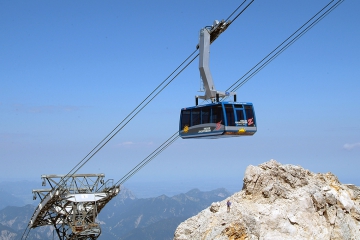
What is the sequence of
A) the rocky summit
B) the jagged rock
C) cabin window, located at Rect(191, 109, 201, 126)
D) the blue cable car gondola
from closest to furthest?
the rocky summit → the blue cable car gondola → cabin window, located at Rect(191, 109, 201, 126) → the jagged rock

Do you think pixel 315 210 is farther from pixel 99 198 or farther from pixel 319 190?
pixel 99 198

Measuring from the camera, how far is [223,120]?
2689cm

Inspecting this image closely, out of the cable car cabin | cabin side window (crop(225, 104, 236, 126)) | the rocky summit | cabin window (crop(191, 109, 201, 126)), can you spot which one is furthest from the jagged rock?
cabin side window (crop(225, 104, 236, 126))

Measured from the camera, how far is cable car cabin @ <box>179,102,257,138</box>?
27.1 m

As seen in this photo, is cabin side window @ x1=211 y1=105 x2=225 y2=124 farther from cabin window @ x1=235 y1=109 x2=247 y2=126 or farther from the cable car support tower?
the cable car support tower

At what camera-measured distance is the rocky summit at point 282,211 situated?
26.2 metres

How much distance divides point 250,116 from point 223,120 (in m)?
2.73

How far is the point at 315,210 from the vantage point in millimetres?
28781

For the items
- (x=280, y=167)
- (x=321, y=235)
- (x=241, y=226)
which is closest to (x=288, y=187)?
(x=280, y=167)

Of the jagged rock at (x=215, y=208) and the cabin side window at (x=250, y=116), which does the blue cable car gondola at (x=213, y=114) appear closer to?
the cabin side window at (x=250, y=116)

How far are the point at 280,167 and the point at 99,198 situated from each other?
65.9 ft

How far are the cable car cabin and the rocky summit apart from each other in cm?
503

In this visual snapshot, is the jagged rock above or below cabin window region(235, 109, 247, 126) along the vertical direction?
below

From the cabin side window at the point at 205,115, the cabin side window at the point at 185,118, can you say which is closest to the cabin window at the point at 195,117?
the cabin side window at the point at 205,115
